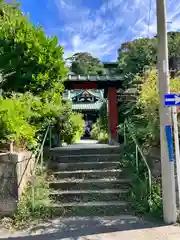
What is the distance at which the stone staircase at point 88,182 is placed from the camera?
5.78 meters

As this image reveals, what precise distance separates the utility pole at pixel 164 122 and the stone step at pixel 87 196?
124 centimetres

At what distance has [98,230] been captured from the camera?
4.92m

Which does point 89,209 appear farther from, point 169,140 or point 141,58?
point 141,58

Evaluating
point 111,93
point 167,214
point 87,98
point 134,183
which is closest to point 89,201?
point 134,183

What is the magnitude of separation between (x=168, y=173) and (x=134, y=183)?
1.34 meters

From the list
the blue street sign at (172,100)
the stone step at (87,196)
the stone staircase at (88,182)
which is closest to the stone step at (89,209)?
the stone staircase at (88,182)

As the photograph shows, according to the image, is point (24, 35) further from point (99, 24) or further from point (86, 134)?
point (86, 134)

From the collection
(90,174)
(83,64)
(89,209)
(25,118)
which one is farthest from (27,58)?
(83,64)

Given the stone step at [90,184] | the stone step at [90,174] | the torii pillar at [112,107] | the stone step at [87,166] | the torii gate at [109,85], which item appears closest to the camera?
the stone step at [90,184]

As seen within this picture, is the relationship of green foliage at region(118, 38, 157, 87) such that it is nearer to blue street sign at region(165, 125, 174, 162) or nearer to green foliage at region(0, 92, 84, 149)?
green foliage at region(0, 92, 84, 149)

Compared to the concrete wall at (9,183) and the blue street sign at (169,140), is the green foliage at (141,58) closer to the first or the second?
the blue street sign at (169,140)

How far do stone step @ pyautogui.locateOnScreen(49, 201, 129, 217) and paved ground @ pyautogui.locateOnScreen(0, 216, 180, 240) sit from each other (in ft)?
0.78

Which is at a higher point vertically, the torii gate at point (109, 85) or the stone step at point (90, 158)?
the torii gate at point (109, 85)

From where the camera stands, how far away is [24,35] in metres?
8.73
